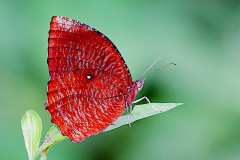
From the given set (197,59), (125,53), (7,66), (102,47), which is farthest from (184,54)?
(102,47)

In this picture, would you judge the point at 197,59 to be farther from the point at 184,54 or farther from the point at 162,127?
the point at 162,127

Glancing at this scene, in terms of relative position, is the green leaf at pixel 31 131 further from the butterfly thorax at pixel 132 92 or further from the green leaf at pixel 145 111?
the butterfly thorax at pixel 132 92

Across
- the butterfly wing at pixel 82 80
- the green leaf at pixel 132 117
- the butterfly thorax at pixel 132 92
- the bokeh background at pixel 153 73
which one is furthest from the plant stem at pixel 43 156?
the bokeh background at pixel 153 73

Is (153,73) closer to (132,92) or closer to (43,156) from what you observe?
(132,92)

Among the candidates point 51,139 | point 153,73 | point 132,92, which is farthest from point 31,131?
point 153,73

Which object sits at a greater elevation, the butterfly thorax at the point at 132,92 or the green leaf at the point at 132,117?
the green leaf at the point at 132,117

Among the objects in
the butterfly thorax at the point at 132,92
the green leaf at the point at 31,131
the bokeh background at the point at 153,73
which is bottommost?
the bokeh background at the point at 153,73
